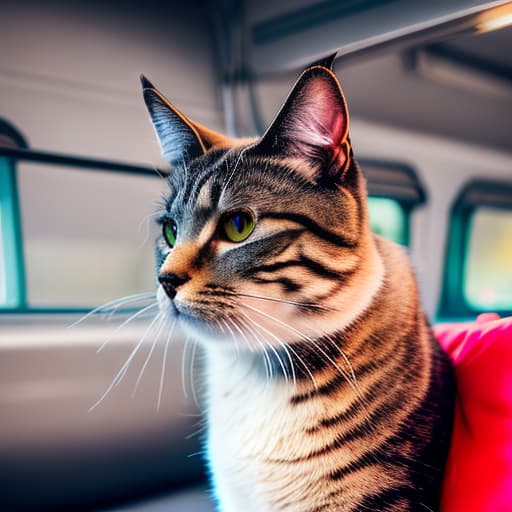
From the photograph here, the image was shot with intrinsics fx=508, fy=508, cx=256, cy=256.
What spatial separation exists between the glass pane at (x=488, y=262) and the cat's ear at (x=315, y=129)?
123 centimetres

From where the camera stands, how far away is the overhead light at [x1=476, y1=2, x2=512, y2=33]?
0.76m

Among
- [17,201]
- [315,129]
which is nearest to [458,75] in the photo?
[315,129]

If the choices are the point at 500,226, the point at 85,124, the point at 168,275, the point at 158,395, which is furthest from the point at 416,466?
the point at 500,226

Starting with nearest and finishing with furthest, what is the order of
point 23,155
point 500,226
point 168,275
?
point 168,275
point 23,155
point 500,226

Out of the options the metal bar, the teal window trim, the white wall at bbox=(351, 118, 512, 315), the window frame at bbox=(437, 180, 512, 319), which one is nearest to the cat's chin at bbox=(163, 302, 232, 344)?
the metal bar

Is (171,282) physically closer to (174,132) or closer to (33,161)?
(174,132)

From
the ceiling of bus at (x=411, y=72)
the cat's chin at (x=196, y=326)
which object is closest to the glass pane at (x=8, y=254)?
the cat's chin at (x=196, y=326)

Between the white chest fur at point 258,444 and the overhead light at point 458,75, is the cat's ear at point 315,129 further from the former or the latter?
the overhead light at point 458,75

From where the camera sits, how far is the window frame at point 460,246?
1.70 meters

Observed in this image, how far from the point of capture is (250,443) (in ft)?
2.41

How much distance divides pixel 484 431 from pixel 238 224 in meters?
0.44

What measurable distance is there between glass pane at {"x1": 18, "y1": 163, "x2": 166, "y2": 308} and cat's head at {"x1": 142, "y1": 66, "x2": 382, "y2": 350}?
36 centimetres

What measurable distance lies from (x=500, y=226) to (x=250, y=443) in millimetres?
1589

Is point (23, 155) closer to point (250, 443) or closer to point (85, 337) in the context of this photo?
point (85, 337)
